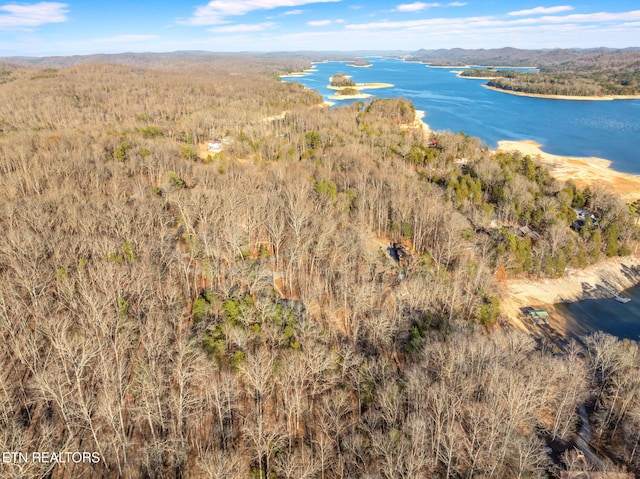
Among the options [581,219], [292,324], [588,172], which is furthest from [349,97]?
[292,324]

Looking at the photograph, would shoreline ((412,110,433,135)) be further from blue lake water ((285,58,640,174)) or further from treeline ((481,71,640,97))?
treeline ((481,71,640,97))

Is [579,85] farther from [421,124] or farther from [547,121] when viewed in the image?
[421,124]

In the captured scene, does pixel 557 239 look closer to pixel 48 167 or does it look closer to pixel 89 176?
pixel 89 176

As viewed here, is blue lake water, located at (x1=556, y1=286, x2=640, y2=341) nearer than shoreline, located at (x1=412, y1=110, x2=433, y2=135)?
Yes

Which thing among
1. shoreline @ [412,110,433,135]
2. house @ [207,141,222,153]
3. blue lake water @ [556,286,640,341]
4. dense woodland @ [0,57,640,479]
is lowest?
blue lake water @ [556,286,640,341]

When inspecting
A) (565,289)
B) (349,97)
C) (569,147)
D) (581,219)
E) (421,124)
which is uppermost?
(349,97)

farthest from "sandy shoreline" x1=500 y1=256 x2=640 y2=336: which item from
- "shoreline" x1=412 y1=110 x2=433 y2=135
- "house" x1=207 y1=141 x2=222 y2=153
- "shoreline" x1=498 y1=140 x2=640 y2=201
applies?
"house" x1=207 y1=141 x2=222 y2=153

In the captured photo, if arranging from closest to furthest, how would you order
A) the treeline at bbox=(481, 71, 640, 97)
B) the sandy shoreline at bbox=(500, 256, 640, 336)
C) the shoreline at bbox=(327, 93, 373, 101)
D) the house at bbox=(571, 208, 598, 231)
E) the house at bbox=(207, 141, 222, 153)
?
the sandy shoreline at bbox=(500, 256, 640, 336), the house at bbox=(571, 208, 598, 231), the house at bbox=(207, 141, 222, 153), the shoreline at bbox=(327, 93, 373, 101), the treeline at bbox=(481, 71, 640, 97)
